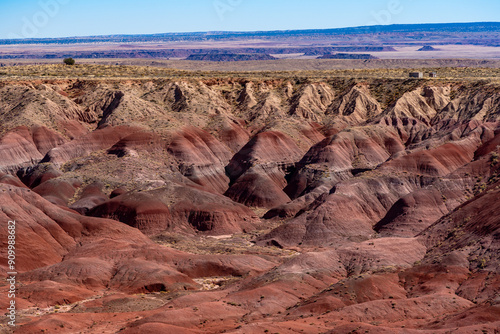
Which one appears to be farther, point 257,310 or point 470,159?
point 470,159

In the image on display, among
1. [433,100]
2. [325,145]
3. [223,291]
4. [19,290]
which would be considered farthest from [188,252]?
[433,100]

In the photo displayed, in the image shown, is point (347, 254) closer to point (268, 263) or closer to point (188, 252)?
point (268, 263)

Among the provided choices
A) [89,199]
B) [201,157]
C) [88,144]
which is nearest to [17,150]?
[88,144]

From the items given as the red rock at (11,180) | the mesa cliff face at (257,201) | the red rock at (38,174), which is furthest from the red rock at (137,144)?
the red rock at (11,180)

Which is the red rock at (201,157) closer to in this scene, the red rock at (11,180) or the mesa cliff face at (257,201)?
the mesa cliff face at (257,201)

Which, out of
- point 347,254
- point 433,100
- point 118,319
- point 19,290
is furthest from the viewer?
point 433,100

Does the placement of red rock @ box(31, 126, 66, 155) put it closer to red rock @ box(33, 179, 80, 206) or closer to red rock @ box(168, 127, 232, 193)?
red rock @ box(33, 179, 80, 206)

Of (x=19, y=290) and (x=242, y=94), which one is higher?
(x=242, y=94)

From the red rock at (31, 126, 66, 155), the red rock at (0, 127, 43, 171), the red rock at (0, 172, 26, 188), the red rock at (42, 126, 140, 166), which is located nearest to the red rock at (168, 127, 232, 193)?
the red rock at (42, 126, 140, 166)

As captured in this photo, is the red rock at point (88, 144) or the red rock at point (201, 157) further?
the red rock at point (88, 144)
